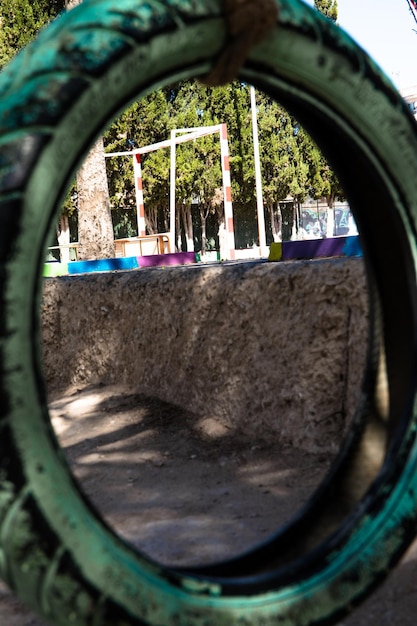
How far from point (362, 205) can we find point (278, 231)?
27145 mm

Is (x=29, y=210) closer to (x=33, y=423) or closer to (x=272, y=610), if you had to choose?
(x=33, y=423)

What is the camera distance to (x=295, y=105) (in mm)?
1412

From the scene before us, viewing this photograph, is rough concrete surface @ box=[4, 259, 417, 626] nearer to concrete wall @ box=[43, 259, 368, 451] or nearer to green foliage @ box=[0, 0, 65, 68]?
concrete wall @ box=[43, 259, 368, 451]

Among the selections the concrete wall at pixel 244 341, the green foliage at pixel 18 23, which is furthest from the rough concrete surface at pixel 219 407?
the green foliage at pixel 18 23

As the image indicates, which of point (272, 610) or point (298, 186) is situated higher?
point (298, 186)

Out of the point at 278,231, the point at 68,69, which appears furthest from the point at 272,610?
the point at 278,231

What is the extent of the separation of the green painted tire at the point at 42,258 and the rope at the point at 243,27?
0.05 ft

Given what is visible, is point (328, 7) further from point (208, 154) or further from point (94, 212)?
point (94, 212)

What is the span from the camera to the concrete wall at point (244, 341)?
2666 millimetres

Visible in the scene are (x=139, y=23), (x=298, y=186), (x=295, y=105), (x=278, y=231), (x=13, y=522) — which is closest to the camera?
(x=13, y=522)

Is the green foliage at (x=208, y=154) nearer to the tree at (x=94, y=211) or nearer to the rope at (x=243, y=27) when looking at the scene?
the tree at (x=94, y=211)

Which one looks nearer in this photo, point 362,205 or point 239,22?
point 239,22

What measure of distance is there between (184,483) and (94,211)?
5.77 meters

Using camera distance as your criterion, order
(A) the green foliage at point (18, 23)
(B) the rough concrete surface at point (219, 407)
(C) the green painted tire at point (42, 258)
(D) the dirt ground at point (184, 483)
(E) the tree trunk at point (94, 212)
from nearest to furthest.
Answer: (C) the green painted tire at point (42, 258) < (D) the dirt ground at point (184, 483) < (B) the rough concrete surface at point (219, 407) < (E) the tree trunk at point (94, 212) < (A) the green foliage at point (18, 23)
